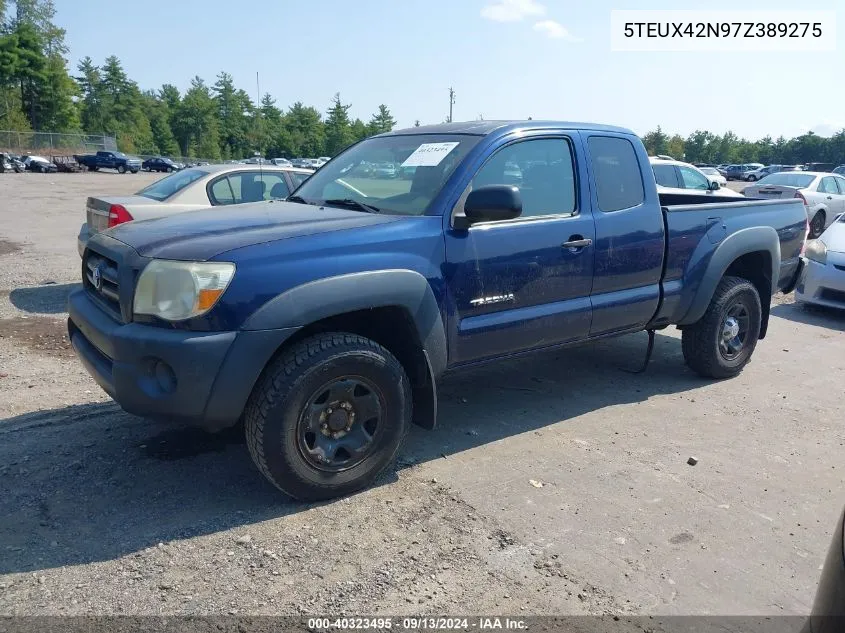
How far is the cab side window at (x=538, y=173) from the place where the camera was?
4.16 meters

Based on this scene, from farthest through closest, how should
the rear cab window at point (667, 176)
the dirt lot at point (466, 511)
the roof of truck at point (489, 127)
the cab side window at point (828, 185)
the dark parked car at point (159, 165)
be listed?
the dark parked car at point (159, 165)
the cab side window at point (828, 185)
the rear cab window at point (667, 176)
the roof of truck at point (489, 127)
the dirt lot at point (466, 511)

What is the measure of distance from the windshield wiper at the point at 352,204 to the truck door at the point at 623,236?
1.46m

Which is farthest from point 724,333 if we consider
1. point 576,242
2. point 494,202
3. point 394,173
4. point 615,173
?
point 394,173

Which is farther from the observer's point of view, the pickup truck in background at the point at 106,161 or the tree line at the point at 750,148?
the tree line at the point at 750,148

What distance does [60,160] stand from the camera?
49.3m

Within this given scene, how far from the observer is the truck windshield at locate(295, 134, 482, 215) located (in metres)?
4.00

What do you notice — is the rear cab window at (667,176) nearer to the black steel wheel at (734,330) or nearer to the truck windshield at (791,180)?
the truck windshield at (791,180)

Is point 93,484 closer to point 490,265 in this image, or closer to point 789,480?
point 490,265

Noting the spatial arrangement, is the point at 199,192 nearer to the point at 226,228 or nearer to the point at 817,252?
the point at 226,228

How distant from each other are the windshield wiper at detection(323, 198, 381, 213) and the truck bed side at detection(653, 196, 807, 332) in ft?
7.17

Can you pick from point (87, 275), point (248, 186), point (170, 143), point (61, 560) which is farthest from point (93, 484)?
point (170, 143)

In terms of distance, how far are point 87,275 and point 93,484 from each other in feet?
3.80

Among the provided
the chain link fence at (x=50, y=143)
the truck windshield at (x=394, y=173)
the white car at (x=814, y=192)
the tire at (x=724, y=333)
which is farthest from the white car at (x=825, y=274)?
the chain link fence at (x=50, y=143)

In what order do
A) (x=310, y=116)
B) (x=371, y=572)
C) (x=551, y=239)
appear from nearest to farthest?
(x=371, y=572) < (x=551, y=239) < (x=310, y=116)
